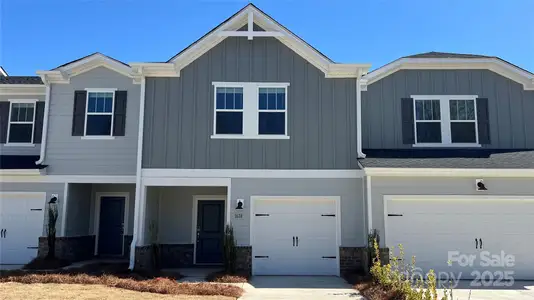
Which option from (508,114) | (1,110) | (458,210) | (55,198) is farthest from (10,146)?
(508,114)

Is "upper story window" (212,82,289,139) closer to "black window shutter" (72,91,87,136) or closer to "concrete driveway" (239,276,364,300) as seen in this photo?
"concrete driveway" (239,276,364,300)

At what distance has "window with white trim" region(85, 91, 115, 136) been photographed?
13867 mm

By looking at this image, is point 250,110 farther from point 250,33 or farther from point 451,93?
point 451,93

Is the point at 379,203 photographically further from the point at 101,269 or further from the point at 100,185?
the point at 100,185

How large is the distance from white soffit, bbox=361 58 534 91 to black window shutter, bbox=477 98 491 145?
1.24 m

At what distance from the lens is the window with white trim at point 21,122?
15.0 metres

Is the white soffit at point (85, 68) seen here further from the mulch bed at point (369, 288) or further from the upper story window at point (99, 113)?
the mulch bed at point (369, 288)

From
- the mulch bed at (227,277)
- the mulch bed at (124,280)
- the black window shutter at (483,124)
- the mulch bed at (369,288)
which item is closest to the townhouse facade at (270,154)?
the black window shutter at (483,124)

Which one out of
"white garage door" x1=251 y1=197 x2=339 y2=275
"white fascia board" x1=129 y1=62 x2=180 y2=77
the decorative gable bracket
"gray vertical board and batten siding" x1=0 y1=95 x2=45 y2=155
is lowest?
"white garage door" x1=251 y1=197 x2=339 y2=275

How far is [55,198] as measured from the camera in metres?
13.6

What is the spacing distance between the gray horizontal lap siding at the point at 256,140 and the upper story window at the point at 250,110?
0.17m

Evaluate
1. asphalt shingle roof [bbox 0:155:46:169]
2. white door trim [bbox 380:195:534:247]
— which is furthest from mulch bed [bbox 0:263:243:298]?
white door trim [bbox 380:195:534:247]

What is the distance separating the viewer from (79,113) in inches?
548

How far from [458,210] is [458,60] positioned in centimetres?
488
